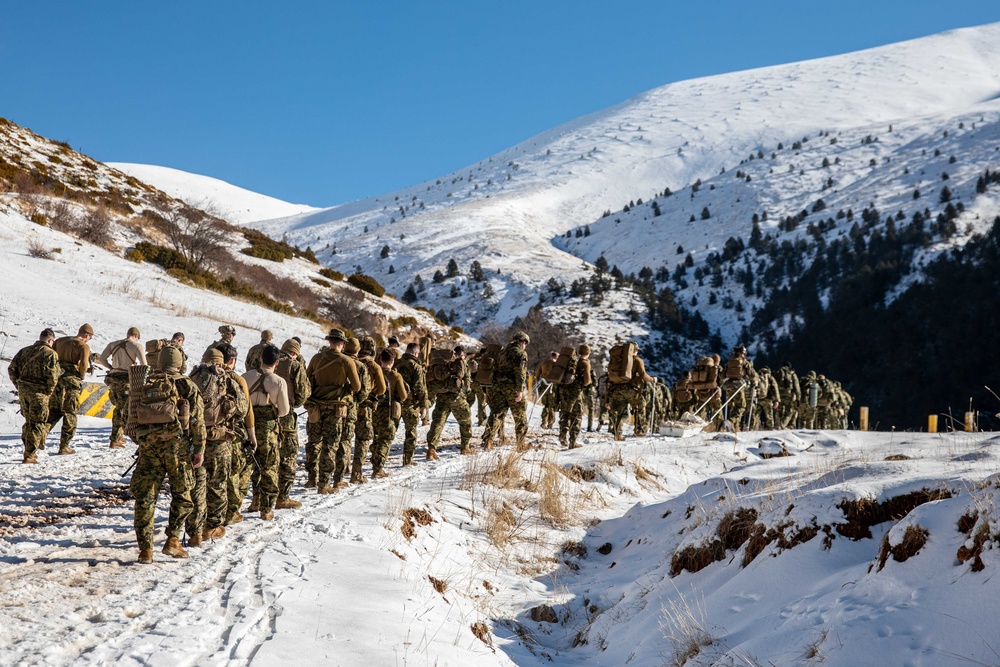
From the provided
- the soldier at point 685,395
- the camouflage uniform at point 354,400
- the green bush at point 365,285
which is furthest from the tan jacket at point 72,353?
the green bush at point 365,285

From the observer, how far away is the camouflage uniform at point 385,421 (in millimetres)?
11352

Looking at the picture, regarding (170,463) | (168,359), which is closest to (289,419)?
(170,463)

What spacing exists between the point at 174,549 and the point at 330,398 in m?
3.54

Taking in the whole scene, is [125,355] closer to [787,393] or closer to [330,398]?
[330,398]

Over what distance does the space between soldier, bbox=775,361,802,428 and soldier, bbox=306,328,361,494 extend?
47.7 feet

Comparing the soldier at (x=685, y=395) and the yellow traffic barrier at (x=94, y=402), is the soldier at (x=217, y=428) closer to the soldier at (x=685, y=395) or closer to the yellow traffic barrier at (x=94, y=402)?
the yellow traffic barrier at (x=94, y=402)

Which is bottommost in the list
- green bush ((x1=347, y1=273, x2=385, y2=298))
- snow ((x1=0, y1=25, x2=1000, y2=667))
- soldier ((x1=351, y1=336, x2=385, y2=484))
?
snow ((x1=0, y1=25, x2=1000, y2=667))

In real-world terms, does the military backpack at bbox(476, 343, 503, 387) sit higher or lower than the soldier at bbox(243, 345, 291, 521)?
higher

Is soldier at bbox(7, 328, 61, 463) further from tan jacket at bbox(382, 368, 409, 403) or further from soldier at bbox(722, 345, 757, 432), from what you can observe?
soldier at bbox(722, 345, 757, 432)

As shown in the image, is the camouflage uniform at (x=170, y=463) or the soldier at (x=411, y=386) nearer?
the camouflage uniform at (x=170, y=463)

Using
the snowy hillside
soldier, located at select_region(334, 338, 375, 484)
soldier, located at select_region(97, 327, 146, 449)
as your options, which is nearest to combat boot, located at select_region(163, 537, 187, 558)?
soldier, located at select_region(334, 338, 375, 484)

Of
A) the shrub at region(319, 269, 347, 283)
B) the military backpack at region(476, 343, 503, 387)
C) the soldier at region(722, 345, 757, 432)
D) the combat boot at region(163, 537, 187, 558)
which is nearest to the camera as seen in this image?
the combat boot at region(163, 537, 187, 558)

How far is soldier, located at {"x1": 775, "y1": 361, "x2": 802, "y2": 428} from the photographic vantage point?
2116 centimetres

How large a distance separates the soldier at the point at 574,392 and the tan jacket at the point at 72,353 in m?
8.14
